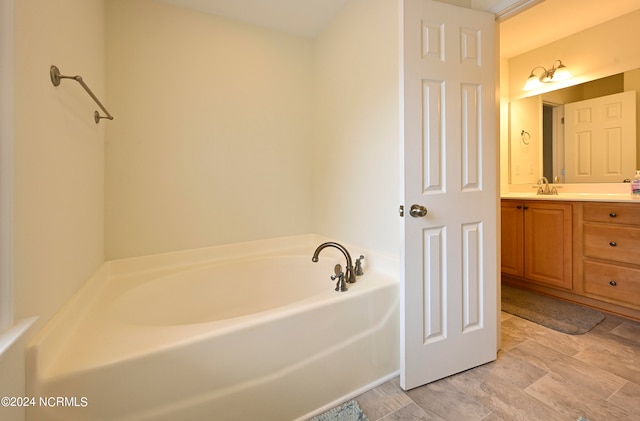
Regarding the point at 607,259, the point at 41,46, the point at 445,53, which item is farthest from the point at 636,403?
the point at 41,46

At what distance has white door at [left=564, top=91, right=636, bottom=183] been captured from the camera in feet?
7.55

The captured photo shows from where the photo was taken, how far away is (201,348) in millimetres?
1003

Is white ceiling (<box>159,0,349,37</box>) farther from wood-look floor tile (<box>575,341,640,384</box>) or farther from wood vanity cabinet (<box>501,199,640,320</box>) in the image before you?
wood-look floor tile (<box>575,341,640,384</box>)

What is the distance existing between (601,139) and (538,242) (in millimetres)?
1113

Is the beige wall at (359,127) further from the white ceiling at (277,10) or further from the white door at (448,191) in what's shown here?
the white door at (448,191)

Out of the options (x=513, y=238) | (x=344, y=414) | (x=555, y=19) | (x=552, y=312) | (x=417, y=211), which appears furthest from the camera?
(x=513, y=238)

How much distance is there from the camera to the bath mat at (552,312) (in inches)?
76.4

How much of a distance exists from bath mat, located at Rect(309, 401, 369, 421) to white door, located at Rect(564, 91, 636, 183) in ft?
9.62

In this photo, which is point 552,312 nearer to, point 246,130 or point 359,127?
point 359,127

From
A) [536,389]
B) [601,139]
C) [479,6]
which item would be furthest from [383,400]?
[601,139]

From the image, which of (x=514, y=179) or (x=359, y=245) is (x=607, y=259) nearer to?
(x=514, y=179)

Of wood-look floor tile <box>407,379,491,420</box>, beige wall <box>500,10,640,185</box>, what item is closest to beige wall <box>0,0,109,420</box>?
wood-look floor tile <box>407,379,491,420</box>

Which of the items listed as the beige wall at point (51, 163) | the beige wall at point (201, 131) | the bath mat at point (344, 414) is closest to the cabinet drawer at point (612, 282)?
the bath mat at point (344, 414)

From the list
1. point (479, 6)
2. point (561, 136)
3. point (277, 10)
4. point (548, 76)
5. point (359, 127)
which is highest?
point (277, 10)
